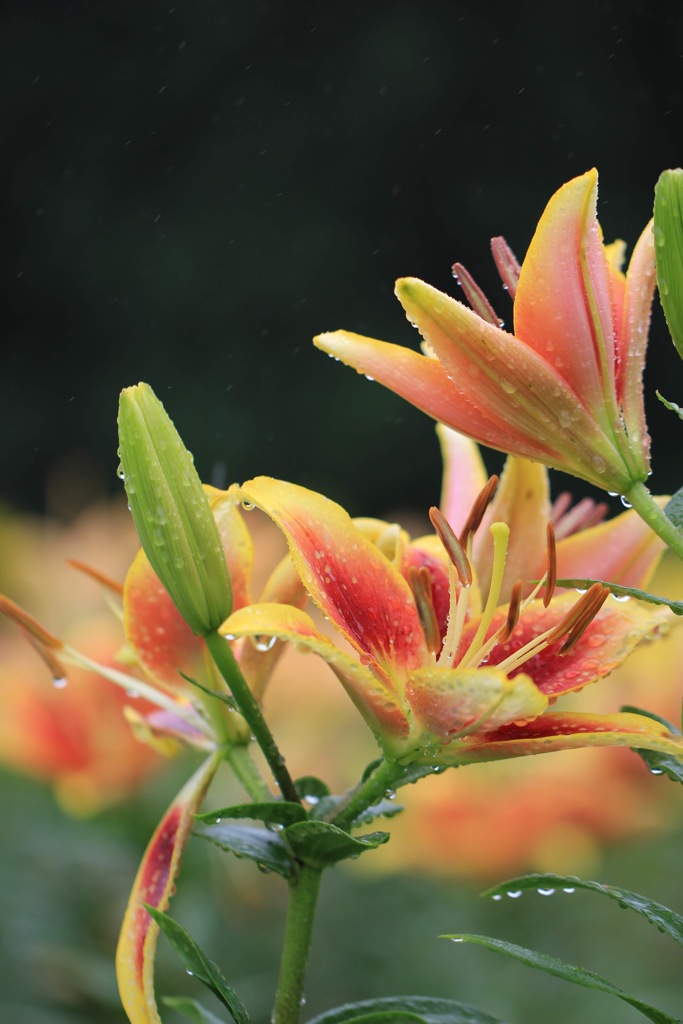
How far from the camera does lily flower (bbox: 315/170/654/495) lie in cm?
50

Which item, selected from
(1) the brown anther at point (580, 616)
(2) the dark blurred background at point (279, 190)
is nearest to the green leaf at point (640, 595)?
(1) the brown anther at point (580, 616)

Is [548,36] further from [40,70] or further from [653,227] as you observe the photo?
[653,227]

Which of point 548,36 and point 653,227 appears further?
point 548,36

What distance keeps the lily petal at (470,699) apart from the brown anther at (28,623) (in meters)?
0.19

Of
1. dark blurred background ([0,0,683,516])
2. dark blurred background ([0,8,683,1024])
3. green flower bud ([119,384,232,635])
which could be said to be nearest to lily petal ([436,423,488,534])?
green flower bud ([119,384,232,635])

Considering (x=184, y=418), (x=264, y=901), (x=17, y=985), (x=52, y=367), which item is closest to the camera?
(x=17, y=985)

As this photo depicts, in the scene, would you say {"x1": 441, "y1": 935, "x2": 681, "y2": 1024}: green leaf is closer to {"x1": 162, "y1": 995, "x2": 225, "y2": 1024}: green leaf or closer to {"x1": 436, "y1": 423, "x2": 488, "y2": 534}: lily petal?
{"x1": 162, "y1": 995, "x2": 225, "y2": 1024}: green leaf

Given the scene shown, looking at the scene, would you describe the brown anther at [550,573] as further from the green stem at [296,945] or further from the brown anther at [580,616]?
the green stem at [296,945]

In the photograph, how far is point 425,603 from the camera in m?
0.51

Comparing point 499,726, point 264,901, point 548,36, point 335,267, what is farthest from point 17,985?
point 548,36

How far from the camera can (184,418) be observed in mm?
6230

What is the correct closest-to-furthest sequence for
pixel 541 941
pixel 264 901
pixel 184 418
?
pixel 264 901 < pixel 541 941 < pixel 184 418

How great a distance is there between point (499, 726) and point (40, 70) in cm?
743

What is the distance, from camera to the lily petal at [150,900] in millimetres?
519
